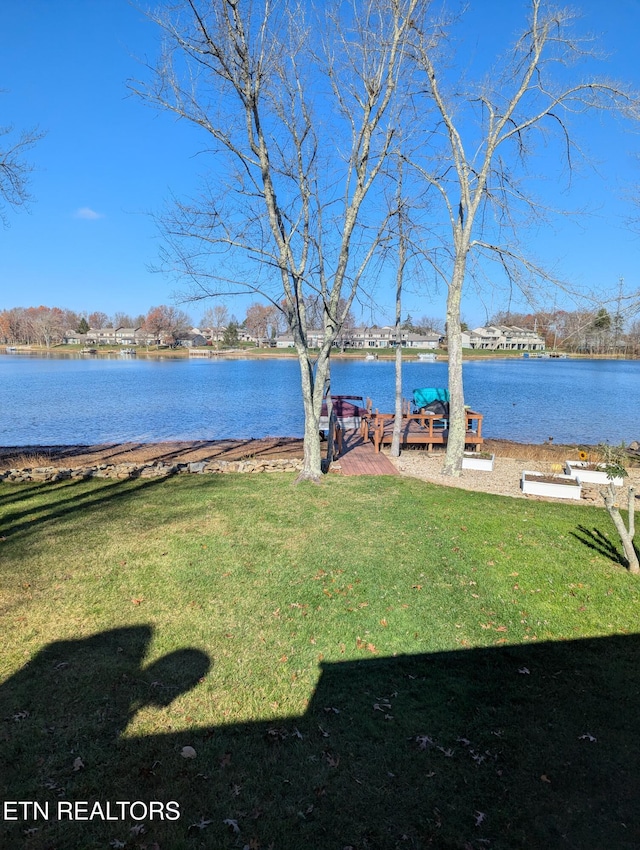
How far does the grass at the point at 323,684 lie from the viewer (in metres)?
2.79

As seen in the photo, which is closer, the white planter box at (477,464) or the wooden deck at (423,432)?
the white planter box at (477,464)

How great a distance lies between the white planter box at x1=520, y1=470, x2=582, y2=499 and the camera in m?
9.39

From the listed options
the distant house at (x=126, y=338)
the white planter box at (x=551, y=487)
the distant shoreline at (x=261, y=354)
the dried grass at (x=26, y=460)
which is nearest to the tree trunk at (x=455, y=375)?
the white planter box at (x=551, y=487)

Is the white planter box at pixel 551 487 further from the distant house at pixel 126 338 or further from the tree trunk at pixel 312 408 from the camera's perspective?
the distant house at pixel 126 338

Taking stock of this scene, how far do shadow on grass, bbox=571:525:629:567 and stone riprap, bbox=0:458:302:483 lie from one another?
19.7 ft

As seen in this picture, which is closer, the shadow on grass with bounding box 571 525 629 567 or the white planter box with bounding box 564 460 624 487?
the shadow on grass with bounding box 571 525 629 567

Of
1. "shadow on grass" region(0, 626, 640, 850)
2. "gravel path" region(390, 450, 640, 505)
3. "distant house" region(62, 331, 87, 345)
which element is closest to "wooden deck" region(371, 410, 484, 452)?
"gravel path" region(390, 450, 640, 505)

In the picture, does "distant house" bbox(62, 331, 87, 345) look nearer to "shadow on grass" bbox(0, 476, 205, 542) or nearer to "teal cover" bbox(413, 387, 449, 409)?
"teal cover" bbox(413, 387, 449, 409)

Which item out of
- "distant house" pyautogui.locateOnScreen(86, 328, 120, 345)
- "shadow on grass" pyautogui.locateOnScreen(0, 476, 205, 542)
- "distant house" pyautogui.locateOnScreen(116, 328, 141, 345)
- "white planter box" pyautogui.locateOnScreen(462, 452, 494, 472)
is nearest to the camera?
"shadow on grass" pyautogui.locateOnScreen(0, 476, 205, 542)

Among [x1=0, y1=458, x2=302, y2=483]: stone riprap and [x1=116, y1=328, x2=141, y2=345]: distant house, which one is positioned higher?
[x1=116, y1=328, x2=141, y2=345]: distant house

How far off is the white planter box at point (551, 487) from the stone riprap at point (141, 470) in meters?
5.00

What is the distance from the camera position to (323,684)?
3920 mm

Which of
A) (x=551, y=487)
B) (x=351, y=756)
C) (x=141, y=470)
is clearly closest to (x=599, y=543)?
(x=551, y=487)

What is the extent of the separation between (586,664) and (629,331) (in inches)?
282
